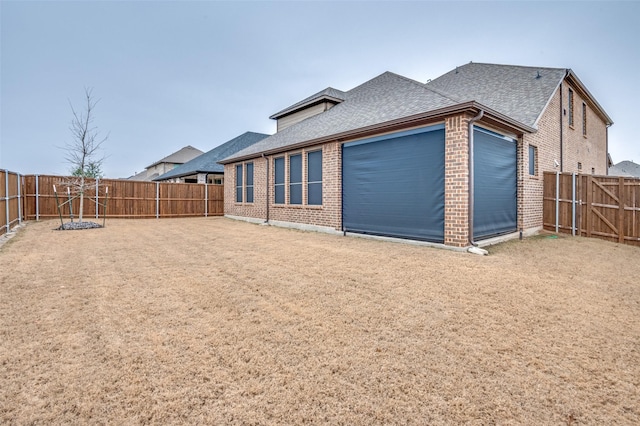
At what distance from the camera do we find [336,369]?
2.30 meters

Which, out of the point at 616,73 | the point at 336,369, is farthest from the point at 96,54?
the point at 616,73

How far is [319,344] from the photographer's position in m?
2.68

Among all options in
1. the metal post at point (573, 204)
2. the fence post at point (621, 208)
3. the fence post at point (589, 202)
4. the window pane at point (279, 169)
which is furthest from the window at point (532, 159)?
the window pane at point (279, 169)

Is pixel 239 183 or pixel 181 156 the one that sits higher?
pixel 181 156

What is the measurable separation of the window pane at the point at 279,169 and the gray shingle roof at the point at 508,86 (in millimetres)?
6763

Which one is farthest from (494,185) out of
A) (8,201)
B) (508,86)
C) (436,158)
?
(8,201)

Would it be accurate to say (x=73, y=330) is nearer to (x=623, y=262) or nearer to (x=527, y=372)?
(x=527, y=372)

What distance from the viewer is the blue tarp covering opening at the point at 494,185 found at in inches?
295

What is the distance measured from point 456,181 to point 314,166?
5.47 metres

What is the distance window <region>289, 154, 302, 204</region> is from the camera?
11.8m

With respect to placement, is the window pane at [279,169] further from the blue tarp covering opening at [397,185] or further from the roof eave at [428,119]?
the blue tarp covering opening at [397,185]

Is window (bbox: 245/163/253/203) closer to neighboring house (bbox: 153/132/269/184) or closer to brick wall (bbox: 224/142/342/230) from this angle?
brick wall (bbox: 224/142/342/230)

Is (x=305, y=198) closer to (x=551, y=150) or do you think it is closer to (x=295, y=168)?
(x=295, y=168)

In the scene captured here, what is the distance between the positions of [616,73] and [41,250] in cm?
2307
